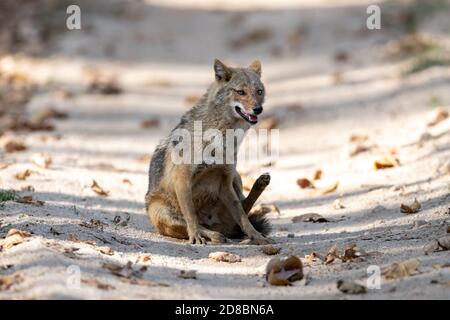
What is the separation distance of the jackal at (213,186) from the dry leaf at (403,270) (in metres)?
1.94

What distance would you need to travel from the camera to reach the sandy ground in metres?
5.75

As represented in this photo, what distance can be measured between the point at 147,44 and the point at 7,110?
236 inches

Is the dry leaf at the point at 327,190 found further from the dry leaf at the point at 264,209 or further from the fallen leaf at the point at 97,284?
the fallen leaf at the point at 97,284

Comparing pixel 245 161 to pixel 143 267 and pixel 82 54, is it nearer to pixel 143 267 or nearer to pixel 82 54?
pixel 143 267

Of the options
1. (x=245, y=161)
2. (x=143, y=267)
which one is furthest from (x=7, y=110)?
(x=143, y=267)

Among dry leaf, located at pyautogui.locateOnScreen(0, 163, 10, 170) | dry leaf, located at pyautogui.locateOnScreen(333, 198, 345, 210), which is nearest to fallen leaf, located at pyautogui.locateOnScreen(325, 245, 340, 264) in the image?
dry leaf, located at pyautogui.locateOnScreen(333, 198, 345, 210)

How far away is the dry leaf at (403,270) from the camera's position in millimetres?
5605

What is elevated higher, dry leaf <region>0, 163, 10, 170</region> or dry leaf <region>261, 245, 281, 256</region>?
dry leaf <region>0, 163, 10, 170</region>

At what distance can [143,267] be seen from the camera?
5898mm

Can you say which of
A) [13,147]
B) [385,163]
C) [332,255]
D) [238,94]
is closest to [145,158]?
[13,147]

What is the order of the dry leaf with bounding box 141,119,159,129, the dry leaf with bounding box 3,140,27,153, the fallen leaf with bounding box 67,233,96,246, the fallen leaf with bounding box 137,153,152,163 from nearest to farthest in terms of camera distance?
the fallen leaf with bounding box 67,233,96,246 → the dry leaf with bounding box 3,140,27,153 → the fallen leaf with bounding box 137,153,152,163 → the dry leaf with bounding box 141,119,159,129

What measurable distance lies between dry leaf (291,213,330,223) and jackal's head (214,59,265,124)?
1.32 metres

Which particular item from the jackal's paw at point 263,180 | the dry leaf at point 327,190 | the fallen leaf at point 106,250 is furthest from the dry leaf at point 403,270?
the dry leaf at point 327,190

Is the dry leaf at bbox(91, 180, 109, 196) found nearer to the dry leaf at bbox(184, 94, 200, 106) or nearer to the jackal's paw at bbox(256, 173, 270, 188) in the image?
the jackal's paw at bbox(256, 173, 270, 188)
